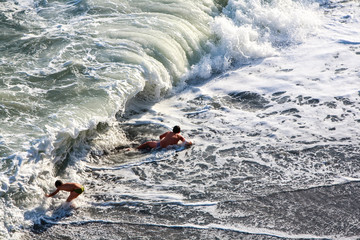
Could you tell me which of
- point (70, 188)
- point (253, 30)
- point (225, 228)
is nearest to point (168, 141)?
point (70, 188)

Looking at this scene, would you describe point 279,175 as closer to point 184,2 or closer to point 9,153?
point 9,153

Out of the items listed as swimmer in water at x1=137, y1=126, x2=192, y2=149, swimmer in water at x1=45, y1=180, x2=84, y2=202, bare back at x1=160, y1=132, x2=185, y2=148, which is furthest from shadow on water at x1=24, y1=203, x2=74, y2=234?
bare back at x1=160, y1=132, x2=185, y2=148

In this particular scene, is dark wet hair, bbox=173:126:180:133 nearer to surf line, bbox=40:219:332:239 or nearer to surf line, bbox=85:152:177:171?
surf line, bbox=85:152:177:171

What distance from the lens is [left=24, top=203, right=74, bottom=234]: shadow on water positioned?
7074mm

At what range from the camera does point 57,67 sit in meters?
11.1

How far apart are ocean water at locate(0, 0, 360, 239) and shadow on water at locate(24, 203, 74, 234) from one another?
0.02 meters

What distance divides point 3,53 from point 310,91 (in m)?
7.50

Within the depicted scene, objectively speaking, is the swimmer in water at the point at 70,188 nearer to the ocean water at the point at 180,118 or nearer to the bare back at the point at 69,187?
the bare back at the point at 69,187

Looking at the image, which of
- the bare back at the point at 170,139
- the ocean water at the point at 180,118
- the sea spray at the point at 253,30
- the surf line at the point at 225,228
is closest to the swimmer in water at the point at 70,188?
the ocean water at the point at 180,118

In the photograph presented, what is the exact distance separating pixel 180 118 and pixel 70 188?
11.2ft

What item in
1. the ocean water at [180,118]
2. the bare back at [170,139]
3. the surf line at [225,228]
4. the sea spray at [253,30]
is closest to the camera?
the surf line at [225,228]

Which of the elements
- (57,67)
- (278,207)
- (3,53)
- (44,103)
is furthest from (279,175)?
(3,53)

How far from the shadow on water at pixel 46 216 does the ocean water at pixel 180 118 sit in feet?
0.05

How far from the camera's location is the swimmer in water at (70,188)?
758 cm
